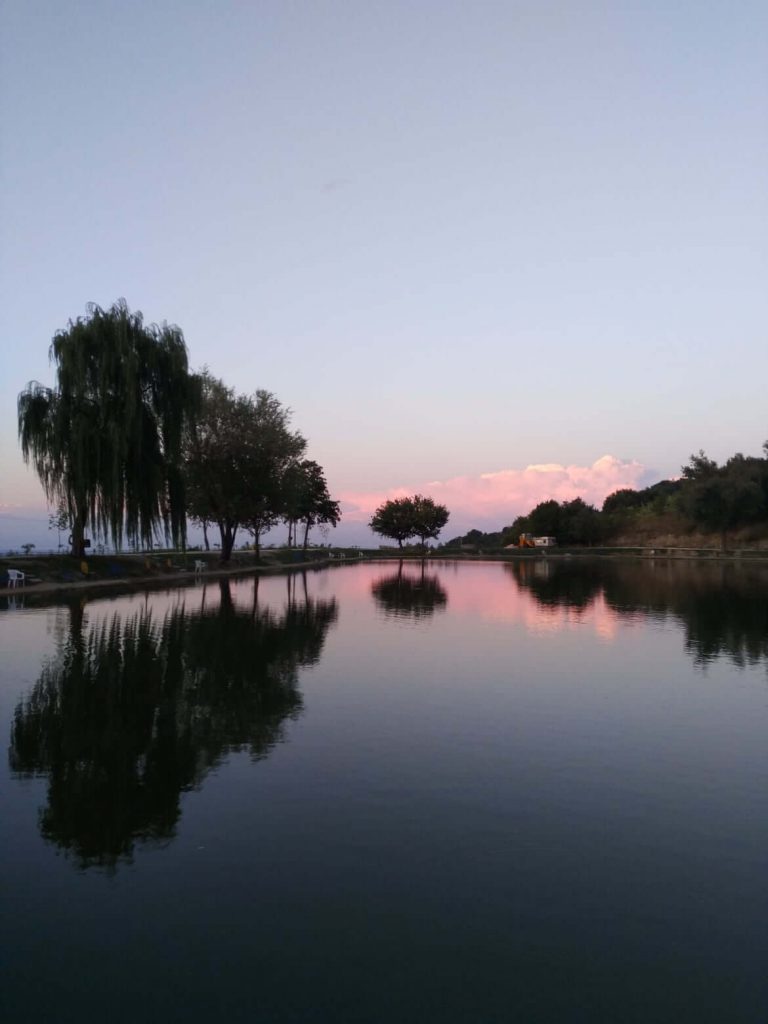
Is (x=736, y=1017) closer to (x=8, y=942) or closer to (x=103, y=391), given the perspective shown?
(x=8, y=942)

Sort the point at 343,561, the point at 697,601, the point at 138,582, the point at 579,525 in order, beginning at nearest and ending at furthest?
the point at 697,601 → the point at 138,582 → the point at 343,561 → the point at 579,525

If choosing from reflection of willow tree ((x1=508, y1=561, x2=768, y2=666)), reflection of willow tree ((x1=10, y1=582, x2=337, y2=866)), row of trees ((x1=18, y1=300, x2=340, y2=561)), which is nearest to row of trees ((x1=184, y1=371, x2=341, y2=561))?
row of trees ((x1=18, y1=300, x2=340, y2=561))

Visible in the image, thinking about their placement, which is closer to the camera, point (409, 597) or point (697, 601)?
point (697, 601)

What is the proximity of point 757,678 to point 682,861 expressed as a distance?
29.0 ft

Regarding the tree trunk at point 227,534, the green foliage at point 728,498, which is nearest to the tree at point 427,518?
the green foliage at point 728,498

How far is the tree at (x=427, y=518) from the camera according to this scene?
109062mm

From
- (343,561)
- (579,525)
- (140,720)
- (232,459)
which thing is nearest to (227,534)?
(232,459)

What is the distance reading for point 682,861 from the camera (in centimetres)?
676

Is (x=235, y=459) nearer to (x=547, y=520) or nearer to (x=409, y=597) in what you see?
(x=409, y=597)

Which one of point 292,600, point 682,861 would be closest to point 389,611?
point 292,600

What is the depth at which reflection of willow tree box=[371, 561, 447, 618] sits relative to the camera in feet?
90.0

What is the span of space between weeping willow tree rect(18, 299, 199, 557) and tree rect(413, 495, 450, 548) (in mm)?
76093

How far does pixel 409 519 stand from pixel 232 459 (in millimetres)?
62181

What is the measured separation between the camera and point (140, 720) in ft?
36.5
